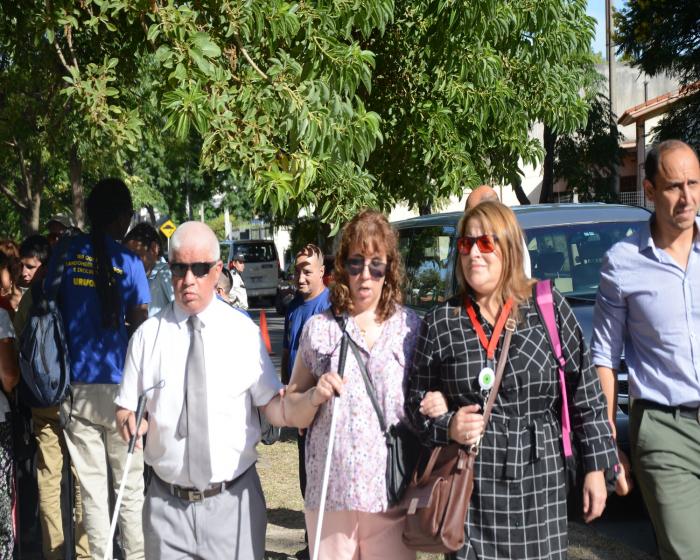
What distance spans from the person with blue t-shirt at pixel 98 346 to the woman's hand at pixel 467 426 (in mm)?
2827

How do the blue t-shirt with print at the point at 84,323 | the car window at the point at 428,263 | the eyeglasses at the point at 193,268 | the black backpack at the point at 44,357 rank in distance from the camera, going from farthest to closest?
1. the car window at the point at 428,263
2. the blue t-shirt with print at the point at 84,323
3. the black backpack at the point at 44,357
4. the eyeglasses at the point at 193,268

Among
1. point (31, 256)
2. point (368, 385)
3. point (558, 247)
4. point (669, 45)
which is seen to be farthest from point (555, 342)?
point (669, 45)

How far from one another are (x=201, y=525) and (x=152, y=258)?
3884mm

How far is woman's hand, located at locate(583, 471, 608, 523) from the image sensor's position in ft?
12.2

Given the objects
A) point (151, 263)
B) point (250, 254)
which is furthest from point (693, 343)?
point (250, 254)

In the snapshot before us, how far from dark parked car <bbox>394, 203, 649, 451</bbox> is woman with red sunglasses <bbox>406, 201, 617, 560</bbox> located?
356 centimetres

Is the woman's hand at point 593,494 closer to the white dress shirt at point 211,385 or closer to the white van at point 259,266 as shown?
the white dress shirt at point 211,385

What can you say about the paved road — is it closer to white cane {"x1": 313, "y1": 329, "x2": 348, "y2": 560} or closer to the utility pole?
white cane {"x1": 313, "y1": 329, "x2": 348, "y2": 560}

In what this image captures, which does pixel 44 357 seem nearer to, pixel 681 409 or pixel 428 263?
pixel 681 409

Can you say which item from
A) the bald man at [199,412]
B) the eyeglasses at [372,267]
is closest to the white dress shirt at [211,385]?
the bald man at [199,412]

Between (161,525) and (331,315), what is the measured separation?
1039 millimetres

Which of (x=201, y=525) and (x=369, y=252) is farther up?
(x=369, y=252)

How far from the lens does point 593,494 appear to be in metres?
3.72

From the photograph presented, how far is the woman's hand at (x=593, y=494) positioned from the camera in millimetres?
3707
